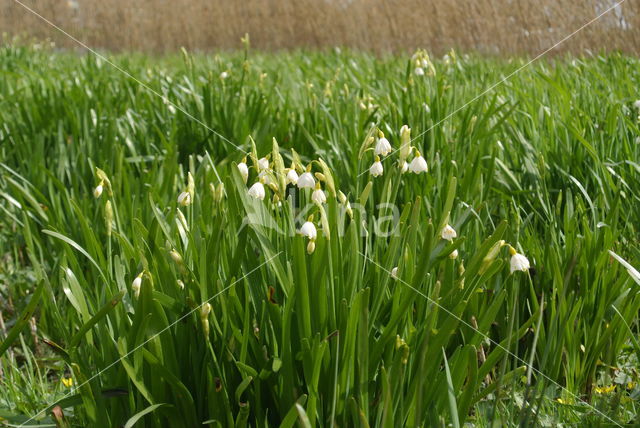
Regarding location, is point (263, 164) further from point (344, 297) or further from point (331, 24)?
point (331, 24)

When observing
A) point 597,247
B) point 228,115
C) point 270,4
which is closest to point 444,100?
point 228,115

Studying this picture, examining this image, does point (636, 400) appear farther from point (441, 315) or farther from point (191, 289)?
point (191, 289)

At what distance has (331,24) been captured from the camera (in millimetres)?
7180

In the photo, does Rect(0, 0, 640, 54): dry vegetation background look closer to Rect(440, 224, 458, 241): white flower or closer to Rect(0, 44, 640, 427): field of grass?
Rect(0, 44, 640, 427): field of grass

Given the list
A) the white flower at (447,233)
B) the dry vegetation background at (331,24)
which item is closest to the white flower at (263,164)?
the white flower at (447,233)

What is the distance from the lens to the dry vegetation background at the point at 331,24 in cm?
418

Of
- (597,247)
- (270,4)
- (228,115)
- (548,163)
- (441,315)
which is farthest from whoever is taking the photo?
(270,4)

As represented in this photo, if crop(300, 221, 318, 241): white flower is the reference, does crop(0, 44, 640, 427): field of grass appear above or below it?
below

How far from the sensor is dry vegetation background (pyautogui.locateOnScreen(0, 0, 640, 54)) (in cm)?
418

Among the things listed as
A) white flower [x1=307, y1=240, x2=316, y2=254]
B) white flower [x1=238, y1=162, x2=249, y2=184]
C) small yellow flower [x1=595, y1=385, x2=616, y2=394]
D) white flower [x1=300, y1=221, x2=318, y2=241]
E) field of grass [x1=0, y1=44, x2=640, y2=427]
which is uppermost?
white flower [x1=238, y1=162, x2=249, y2=184]

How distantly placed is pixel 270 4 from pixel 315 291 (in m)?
7.22

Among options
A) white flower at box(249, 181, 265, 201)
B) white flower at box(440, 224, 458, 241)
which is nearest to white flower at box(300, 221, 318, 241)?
white flower at box(249, 181, 265, 201)

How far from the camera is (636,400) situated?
1448 mm

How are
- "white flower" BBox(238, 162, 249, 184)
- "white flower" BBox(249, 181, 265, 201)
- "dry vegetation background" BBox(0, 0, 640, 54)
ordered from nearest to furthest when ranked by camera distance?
"white flower" BBox(249, 181, 265, 201), "white flower" BBox(238, 162, 249, 184), "dry vegetation background" BBox(0, 0, 640, 54)
